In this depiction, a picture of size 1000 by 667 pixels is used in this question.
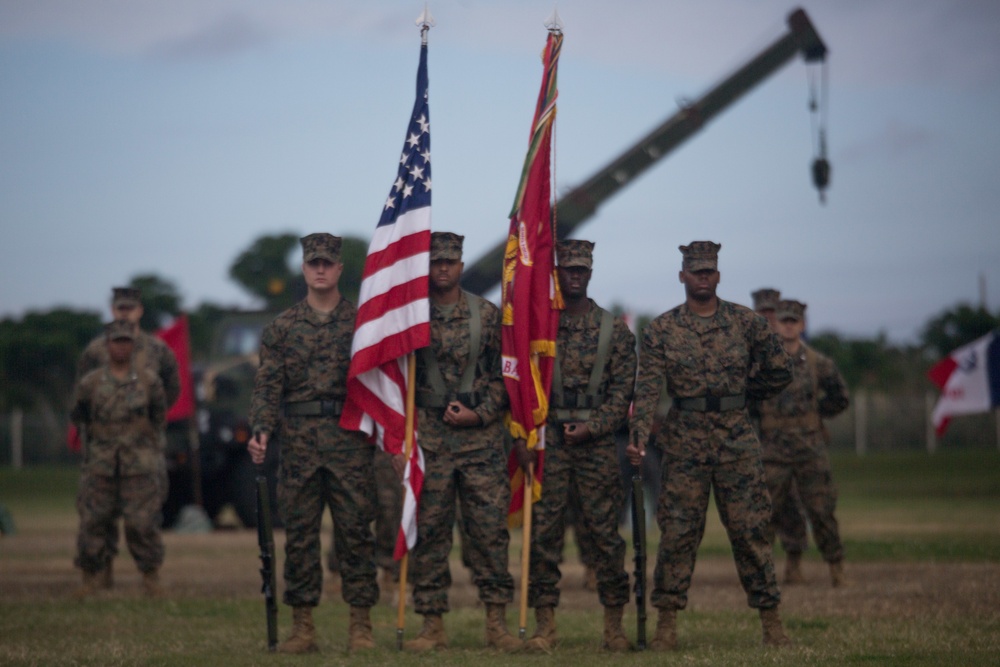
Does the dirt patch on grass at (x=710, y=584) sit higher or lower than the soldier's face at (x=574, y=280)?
lower

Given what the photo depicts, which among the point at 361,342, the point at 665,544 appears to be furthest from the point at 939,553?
the point at 361,342

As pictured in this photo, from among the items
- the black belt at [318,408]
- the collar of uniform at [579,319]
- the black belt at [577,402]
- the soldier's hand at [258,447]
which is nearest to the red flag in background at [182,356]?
the black belt at [318,408]

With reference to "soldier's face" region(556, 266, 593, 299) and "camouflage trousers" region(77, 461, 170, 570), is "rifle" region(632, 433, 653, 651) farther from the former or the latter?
"camouflage trousers" region(77, 461, 170, 570)

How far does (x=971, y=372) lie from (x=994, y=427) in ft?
63.4

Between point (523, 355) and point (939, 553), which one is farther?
point (939, 553)

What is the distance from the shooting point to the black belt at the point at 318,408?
346 inches

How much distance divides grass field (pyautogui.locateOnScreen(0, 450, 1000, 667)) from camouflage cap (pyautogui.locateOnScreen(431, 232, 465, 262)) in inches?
90.2

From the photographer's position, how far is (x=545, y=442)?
8.74 metres

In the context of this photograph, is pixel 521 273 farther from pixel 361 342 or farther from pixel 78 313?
pixel 78 313

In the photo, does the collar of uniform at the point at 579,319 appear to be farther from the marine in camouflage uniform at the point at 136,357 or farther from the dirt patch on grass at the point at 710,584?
the marine in camouflage uniform at the point at 136,357

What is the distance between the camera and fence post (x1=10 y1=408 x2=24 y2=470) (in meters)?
44.8

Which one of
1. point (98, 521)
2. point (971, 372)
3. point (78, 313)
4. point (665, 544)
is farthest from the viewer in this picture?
point (78, 313)

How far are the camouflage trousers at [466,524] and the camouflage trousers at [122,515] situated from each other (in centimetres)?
405

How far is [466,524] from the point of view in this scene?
341 inches
